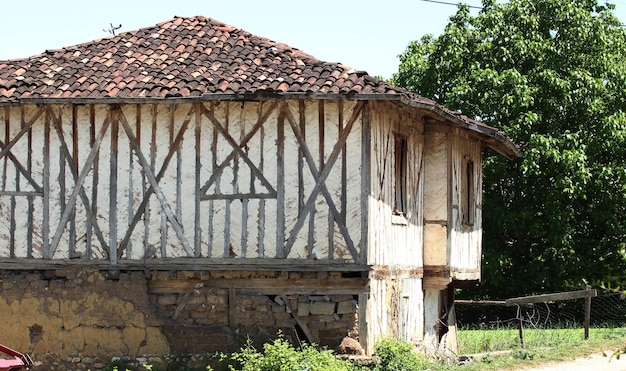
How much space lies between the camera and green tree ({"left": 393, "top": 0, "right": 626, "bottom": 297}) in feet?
85.5

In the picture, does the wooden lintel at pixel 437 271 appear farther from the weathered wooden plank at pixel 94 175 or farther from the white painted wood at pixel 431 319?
the weathered wooden plank at pixel 94 175

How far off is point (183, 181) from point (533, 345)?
24.9ft

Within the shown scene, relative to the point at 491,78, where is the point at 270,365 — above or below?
below

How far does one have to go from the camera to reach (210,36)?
59.2 ft

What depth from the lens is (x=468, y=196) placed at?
1967 cm

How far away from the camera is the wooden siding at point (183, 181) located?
15250 millimetres

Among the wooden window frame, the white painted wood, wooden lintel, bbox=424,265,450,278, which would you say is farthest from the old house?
the wooden window frame

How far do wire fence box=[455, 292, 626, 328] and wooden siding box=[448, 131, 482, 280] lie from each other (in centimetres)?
510

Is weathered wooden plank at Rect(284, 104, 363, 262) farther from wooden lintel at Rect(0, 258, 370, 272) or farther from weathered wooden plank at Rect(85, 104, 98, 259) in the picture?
weathered wooden plank at Rect(85, 104, 98, 259)

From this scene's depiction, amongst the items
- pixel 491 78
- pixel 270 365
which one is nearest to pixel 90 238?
pixel 270 365

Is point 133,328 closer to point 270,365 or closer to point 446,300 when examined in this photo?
point 270,365

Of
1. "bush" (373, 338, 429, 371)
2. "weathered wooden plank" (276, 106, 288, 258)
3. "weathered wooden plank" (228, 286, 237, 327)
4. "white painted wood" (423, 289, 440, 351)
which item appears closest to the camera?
"bush" (373, 338, 429, 371)

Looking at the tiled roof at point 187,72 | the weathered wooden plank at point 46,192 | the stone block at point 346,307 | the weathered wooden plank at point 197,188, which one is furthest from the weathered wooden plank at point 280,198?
the weathered wooden plank at point 46,192

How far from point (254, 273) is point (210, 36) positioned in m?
4.85
